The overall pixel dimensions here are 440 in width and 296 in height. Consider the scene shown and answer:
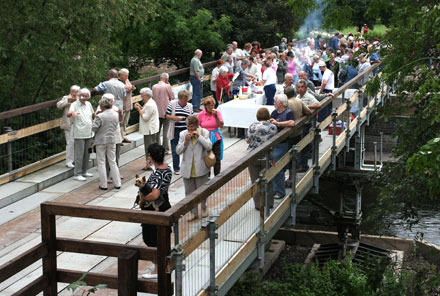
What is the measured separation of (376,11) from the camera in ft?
43.7

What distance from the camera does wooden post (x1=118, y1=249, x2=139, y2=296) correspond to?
5.89 m

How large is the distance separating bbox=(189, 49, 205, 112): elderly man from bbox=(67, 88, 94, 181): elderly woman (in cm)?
621

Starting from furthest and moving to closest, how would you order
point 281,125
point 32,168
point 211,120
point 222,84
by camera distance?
1. point 222,84
2. point 32,168
3. point 211,120
4. point 281,125

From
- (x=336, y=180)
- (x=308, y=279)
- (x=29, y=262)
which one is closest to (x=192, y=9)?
(x=336, y=180)

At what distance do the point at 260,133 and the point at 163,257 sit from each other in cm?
427

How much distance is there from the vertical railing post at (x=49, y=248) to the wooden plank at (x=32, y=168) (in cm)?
628

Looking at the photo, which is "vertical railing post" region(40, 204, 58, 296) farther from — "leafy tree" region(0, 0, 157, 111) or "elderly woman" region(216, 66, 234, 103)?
"elderly woman" region(216, 66, 234, 103)

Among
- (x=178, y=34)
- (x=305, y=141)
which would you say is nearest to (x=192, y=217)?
(x=305, y=141)

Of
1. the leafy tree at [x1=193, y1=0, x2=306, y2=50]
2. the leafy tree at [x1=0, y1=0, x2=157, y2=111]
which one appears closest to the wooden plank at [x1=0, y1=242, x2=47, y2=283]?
the leafy tree at [x1=0, y1=0, x2=157, y2=111]

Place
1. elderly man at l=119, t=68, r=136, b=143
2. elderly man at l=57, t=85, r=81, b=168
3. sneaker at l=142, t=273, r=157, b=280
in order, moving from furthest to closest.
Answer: elderly man at l=119, t=68, r=136, b=143 → elderly man at l=57, t=85, r=81, b=168 → sneaker at l=142, t=273, r=157, b=280

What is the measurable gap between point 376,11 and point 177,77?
9103 mm

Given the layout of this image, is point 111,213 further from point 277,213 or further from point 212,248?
point 277,213

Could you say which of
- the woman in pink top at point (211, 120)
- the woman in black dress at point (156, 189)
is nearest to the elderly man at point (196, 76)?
the woman in pink top at point (211, 120)

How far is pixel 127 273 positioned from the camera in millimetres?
5898
